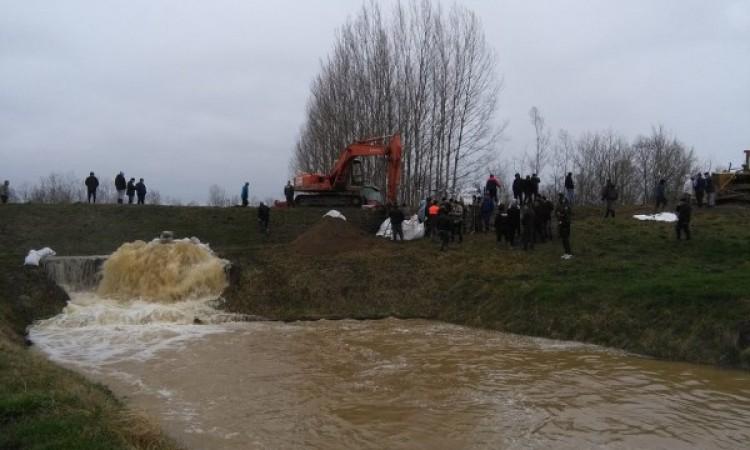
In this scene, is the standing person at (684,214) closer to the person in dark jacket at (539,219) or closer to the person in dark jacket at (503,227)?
the person in dark jacket at (539,219)

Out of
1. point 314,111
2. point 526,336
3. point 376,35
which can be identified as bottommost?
point 526,336

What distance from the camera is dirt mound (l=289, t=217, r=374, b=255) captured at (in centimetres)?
2398

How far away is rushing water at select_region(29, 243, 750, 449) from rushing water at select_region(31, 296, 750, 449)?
0.03 m

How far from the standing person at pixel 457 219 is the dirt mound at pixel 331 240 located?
3.31m

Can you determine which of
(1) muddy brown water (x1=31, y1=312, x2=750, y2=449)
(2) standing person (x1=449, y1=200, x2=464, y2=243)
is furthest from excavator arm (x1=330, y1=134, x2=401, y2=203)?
(1) muddy brown water (x1=31, y1=312, x2=750, y2=449)

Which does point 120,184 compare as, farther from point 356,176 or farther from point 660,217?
point 660,217

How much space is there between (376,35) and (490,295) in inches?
1065

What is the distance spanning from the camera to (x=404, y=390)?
10.5 meters

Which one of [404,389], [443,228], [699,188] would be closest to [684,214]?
[699,188]

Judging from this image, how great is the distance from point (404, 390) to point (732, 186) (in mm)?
24911

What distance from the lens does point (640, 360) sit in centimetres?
1272

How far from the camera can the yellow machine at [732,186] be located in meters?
28.5

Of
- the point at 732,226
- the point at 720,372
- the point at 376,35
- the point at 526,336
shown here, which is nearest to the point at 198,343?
the point at 526,336

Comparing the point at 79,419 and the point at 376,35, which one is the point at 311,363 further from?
the point at 376,35
